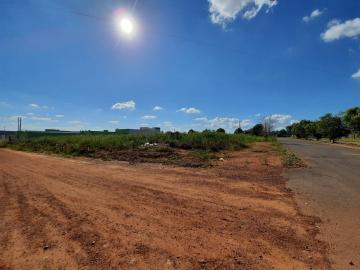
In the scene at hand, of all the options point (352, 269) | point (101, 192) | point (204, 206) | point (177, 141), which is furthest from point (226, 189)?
point (177, 141)

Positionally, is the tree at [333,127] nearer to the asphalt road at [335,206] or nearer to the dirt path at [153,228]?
the asphalt road at [335,206]

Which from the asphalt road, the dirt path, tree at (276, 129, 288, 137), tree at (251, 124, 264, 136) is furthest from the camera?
tree at (276, 129, 288, 137)

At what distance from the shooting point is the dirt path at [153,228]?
380 cm

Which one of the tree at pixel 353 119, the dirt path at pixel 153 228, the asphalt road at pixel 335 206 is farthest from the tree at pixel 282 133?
the dirt path at pixel 153 228

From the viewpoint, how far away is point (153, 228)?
4930 millimetres

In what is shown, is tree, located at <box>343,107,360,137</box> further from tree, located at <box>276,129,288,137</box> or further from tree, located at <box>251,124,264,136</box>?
tree, located at <box>276,129,288,137</box>

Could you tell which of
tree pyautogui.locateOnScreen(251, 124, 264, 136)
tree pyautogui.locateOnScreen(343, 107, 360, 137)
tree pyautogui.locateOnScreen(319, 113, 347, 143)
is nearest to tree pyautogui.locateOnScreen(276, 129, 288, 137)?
tree pyautogui.locateOnScreen(251, 124, 264, 136)

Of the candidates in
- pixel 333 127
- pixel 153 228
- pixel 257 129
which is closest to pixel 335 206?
pixel 153 228

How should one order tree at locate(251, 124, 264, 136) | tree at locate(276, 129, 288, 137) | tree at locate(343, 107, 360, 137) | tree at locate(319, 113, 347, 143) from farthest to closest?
tree at locate(276, 129, 288, 137), tree at locate(251, 124, 264, 136), tree at locate(319, 113, 347, 143), tree at locate(343, 107, 360, 137)

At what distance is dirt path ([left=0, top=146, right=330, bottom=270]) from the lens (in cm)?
380

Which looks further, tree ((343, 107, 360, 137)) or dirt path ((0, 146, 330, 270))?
tree ((343, 107, 360, 137))

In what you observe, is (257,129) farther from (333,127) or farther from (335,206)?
(335,206)

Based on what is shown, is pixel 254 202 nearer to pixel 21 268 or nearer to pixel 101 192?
pixel 101 192

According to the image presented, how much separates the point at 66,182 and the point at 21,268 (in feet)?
19.2
